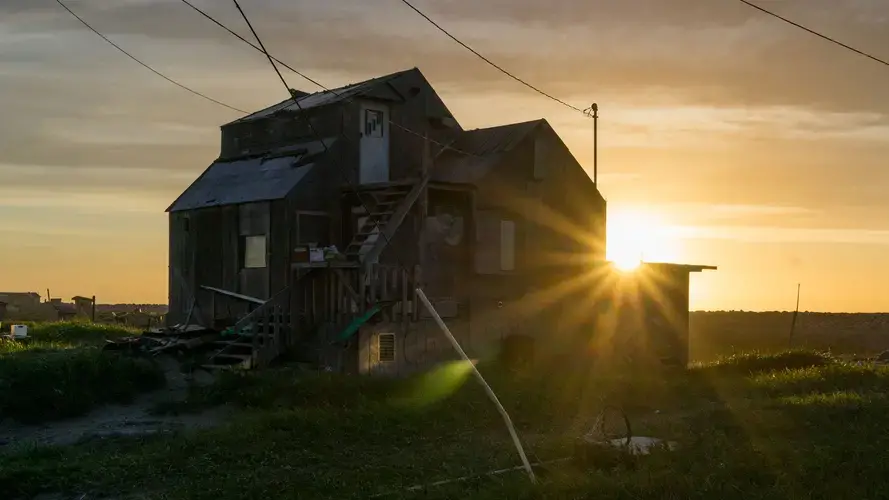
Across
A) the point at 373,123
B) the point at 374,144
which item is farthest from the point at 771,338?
the point at 373,123

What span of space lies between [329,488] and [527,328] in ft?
48.7

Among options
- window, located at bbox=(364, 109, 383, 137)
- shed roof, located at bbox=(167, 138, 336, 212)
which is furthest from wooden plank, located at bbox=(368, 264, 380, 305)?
window, located at bbox=(364, 109, 383, 137)

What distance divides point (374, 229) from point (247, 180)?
558 cm

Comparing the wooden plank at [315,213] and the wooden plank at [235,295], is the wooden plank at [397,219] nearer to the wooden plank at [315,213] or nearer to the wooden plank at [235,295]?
the wooden plank at [315,213]

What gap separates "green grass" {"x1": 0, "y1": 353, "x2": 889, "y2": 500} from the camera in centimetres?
1112

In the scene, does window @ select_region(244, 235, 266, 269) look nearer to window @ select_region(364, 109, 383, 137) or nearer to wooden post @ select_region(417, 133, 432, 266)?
window @ select_region(364, 109, 383, 137)

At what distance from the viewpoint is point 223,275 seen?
2514 centimetres

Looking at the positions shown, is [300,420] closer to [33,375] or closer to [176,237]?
[33,375]

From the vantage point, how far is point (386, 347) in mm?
20797

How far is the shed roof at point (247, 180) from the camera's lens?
23578mm

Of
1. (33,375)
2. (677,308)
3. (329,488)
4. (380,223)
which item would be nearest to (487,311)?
(380,223)

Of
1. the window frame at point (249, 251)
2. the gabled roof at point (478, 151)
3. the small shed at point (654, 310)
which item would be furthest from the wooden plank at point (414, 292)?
the small shed at point (654, 310)

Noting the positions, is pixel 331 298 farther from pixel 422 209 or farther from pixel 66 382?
pixel 66 382

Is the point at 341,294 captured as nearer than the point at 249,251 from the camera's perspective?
Yes
